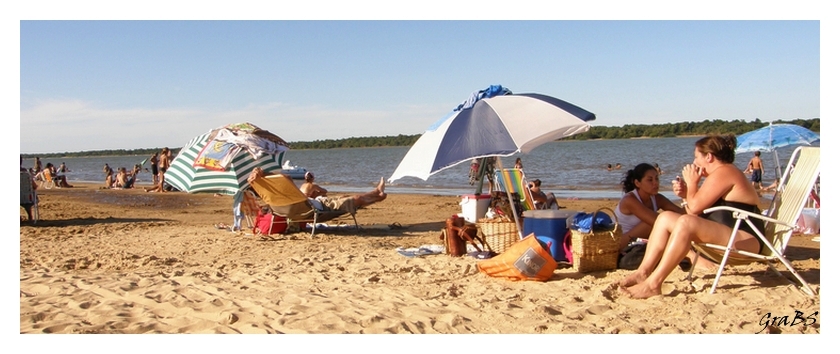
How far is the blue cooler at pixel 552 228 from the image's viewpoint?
5.30 metres

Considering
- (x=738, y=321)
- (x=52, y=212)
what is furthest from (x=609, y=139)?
(x=738, y=321)

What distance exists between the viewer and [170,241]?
775 cm

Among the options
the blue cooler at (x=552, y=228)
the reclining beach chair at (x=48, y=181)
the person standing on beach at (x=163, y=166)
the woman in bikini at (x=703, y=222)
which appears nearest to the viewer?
the woman in bikini at (x=703, y=222)

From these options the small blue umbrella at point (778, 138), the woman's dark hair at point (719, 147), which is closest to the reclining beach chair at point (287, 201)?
the woman's dark hair at point (719, 147)

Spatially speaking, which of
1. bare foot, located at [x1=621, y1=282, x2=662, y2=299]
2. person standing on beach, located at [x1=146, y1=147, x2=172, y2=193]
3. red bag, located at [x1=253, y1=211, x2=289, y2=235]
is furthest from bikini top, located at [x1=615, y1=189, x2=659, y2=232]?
person standing on beach, located at [x1=146, y1=147, x2=172, y2=193]

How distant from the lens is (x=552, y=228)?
532cm

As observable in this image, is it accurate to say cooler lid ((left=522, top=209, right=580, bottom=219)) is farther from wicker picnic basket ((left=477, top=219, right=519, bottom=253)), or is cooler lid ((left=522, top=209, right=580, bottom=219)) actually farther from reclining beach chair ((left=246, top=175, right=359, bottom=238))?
reclining beach chair ((left=246, top=175, right=359, bottom=238))

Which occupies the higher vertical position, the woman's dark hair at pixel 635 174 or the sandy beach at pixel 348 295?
the woman's dark hair at pixel 635 174

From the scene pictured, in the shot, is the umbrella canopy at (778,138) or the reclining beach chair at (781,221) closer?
the reclining beach chair at (781,221)

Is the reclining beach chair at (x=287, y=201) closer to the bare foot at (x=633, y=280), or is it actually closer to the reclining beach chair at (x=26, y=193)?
the reclining beach chair at (x=26, y=193)

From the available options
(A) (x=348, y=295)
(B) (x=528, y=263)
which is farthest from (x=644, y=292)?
(A) (x=348, y=295)

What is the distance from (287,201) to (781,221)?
17.4ft

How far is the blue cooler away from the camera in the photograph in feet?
17.4

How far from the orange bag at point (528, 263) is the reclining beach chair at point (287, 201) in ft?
11.5
